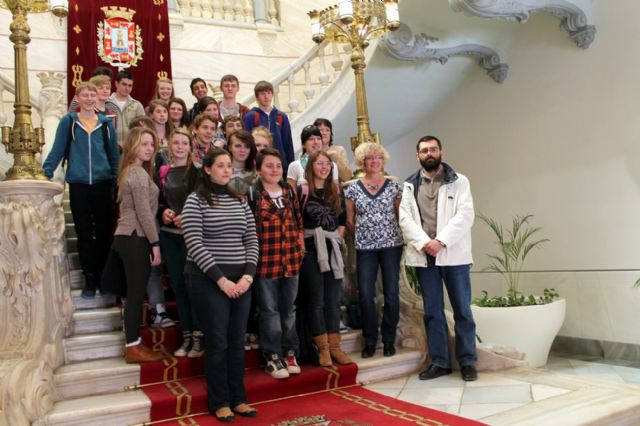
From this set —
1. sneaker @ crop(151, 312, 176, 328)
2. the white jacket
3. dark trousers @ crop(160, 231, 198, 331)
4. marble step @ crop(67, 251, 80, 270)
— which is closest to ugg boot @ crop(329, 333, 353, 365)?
the white jacket

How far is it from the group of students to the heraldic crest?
3.58m

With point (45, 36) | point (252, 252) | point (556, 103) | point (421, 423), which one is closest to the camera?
point (421, 423)

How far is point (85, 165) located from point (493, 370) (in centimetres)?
306

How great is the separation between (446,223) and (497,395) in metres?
1.10

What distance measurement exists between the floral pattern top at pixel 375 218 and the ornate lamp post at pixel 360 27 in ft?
2.86

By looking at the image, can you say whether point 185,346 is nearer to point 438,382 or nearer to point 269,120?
point 438,382

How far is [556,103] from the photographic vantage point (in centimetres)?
666

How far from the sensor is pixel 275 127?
5125mm

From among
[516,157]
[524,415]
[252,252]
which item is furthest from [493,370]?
[516,157]

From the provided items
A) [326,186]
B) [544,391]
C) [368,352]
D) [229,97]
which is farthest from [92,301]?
[544,391]

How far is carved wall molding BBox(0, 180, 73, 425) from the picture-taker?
309cm

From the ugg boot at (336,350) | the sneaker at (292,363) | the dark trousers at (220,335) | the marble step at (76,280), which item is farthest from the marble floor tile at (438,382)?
the marble step at (76,280)

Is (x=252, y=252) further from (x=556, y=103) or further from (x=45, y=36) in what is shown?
(x=45, y=36)

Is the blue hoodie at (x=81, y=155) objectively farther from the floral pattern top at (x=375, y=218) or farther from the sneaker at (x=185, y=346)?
the floral pattern top at (x=375, y=218)
